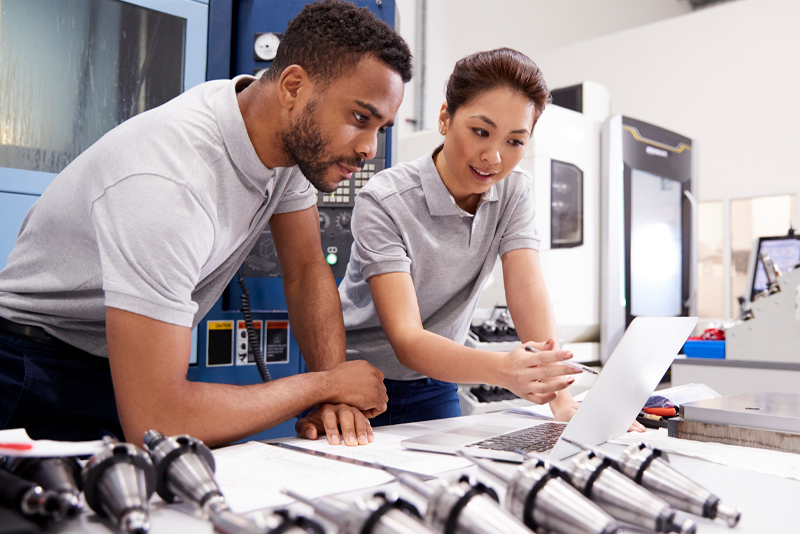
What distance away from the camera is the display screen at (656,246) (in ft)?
10.4

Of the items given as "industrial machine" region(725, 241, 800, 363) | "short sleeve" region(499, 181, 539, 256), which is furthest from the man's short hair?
"industrial machine" region(725, 241, 800, 363)

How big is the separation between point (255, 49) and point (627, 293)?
215cm

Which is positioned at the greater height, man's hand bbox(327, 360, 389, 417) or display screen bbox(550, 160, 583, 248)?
Answer: display screen bbox(550, 160, 583, 248)

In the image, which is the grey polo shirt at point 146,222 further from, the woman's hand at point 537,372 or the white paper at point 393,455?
the woman's hand at point 537,372

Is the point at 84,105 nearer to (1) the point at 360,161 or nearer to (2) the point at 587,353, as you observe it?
(1) the point at 360,161

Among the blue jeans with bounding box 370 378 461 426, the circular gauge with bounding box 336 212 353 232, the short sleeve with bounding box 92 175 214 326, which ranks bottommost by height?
the blue jeans with bounding box 370 378 461 426

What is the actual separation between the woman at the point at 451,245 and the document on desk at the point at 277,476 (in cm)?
38

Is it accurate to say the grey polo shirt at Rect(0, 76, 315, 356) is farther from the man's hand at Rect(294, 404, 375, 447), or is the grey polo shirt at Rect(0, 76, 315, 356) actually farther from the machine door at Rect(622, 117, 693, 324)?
the machine door at Rect(622, 117, 693, 324)

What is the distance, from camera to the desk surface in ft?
1.87

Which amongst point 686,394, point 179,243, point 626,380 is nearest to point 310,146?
point 179,243

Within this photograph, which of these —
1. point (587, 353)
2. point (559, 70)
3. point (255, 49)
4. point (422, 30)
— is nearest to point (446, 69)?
point (422, 30)

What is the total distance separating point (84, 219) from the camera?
1.02 metres

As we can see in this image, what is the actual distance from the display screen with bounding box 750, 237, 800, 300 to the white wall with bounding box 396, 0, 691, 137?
2216 millimetres

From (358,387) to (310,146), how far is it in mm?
451
